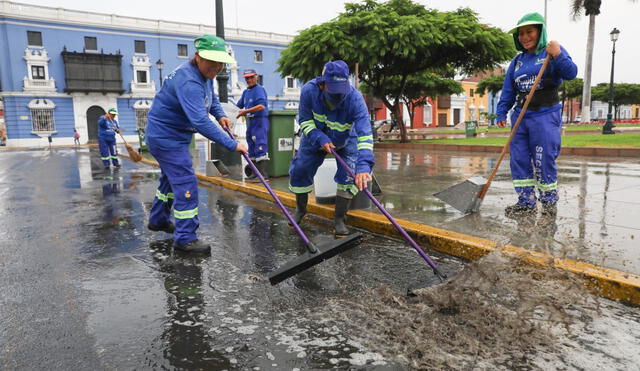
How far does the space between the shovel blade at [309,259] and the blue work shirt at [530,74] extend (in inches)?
94.7

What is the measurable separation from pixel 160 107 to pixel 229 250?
1.35 m

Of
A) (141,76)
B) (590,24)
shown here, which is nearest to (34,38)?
(141,76)

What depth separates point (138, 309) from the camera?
8.68ft

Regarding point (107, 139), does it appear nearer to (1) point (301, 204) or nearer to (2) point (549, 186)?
(1) point (301, 204)

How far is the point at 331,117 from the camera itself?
13.5 feet

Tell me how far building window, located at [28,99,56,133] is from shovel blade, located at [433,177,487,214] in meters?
40.0

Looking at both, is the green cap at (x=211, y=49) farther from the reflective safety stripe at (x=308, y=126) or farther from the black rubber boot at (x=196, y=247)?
the black rubber boot at (x=196, y=247)

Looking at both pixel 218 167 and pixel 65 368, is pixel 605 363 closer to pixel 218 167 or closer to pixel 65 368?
pixel 65 368

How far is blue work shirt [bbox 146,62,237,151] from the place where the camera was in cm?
351

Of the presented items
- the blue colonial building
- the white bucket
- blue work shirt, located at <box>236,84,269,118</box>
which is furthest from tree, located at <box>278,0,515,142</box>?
the blue colonial building

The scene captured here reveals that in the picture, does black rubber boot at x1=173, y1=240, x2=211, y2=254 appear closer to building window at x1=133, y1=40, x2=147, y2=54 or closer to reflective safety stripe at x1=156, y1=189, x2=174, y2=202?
reflective safety stripe at x1=156, y1=189, x2=174, y2=202

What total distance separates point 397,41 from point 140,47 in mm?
32391

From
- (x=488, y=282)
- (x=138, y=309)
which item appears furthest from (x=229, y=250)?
(x=488, y=282)

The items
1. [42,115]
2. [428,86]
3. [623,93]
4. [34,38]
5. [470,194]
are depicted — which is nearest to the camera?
[470,194]
